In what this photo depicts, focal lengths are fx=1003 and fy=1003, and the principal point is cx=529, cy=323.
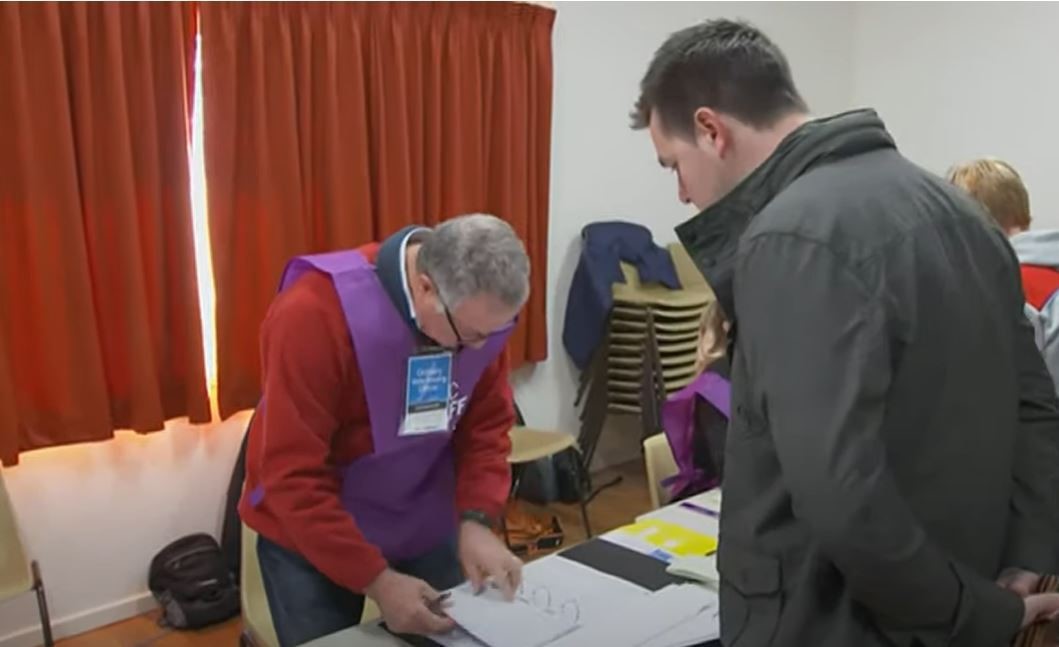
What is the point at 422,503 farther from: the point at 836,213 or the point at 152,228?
the point at 152,228

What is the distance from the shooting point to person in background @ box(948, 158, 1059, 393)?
2.21m

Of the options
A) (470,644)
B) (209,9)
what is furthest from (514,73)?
(470,644)

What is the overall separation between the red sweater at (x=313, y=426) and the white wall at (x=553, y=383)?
1.69m

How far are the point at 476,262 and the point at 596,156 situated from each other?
2959 millimetres

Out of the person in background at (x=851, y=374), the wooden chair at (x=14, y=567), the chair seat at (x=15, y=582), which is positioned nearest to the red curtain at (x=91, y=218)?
the wooden chair at (x=14, y=567)

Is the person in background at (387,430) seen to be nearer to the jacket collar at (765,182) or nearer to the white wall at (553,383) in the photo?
the jacket collar at (765,182)

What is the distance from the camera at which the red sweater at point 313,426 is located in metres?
1.64

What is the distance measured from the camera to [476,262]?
1.61m

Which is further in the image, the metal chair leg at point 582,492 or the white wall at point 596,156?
the white wall at point 596,156

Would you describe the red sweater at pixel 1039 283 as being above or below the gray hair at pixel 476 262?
below

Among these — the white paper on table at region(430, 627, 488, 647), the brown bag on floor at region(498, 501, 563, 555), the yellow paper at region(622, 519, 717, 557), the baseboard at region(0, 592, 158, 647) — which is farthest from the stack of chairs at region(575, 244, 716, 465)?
the white paper on table at region(430, 627, 488, 647)

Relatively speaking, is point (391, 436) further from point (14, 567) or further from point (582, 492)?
point (582, 492)

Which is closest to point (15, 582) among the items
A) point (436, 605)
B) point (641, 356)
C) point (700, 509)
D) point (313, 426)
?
point (313, 426)

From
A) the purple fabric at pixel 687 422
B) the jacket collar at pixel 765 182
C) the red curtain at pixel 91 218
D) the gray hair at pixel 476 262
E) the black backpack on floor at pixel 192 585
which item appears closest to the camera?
the jacket collar at pixel 765 182
